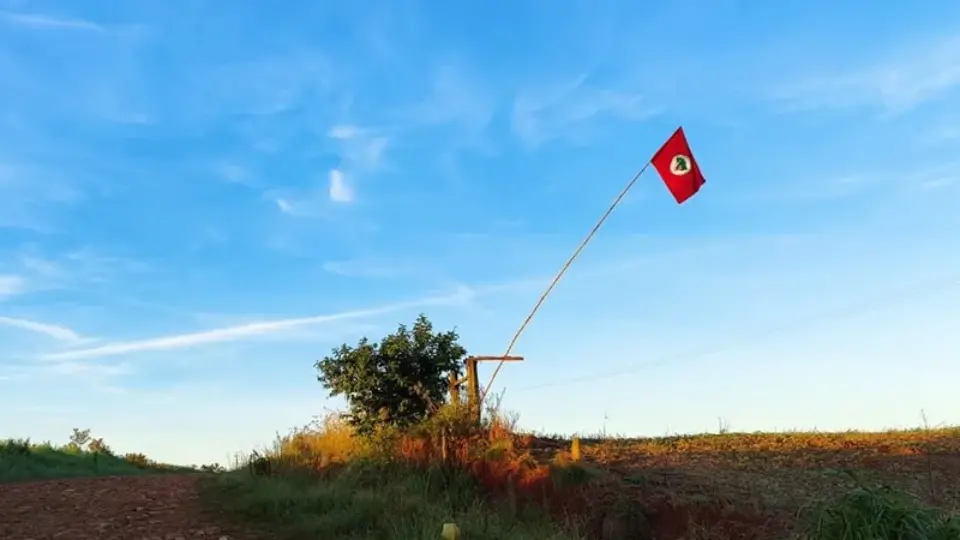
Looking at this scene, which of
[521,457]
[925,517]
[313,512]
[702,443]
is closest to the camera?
[925,517]

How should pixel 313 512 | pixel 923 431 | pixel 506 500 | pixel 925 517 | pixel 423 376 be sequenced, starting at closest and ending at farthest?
pixel 925 517, pixel 313 512, pixel 506 500, pixel 423 376, pixel 923 431

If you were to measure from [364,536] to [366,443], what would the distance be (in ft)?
16.3

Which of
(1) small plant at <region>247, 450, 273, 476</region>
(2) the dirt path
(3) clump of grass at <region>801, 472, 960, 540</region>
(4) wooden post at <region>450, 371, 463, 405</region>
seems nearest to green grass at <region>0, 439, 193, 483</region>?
(2) the dirt path

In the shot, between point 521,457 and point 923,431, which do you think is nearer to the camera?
point 521,457

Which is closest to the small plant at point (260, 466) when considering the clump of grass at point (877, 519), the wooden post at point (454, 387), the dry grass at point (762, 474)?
the wooden post at point (454, 387)

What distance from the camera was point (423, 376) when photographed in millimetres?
13836

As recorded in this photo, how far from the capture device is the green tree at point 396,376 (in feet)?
44.3

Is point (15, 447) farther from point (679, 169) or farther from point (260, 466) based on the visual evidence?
point (679, 169)

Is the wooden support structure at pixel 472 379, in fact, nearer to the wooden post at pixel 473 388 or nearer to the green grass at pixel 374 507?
the wooden post at pixel 473 388

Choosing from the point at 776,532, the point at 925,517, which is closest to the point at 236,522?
the point at 776,532

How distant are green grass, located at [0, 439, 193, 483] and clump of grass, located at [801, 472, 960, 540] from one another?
48.3ft

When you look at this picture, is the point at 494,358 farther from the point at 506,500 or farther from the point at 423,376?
the point at 506,500

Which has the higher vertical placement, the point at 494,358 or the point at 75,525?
the point at 494,358

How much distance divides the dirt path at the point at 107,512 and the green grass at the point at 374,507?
511mm
